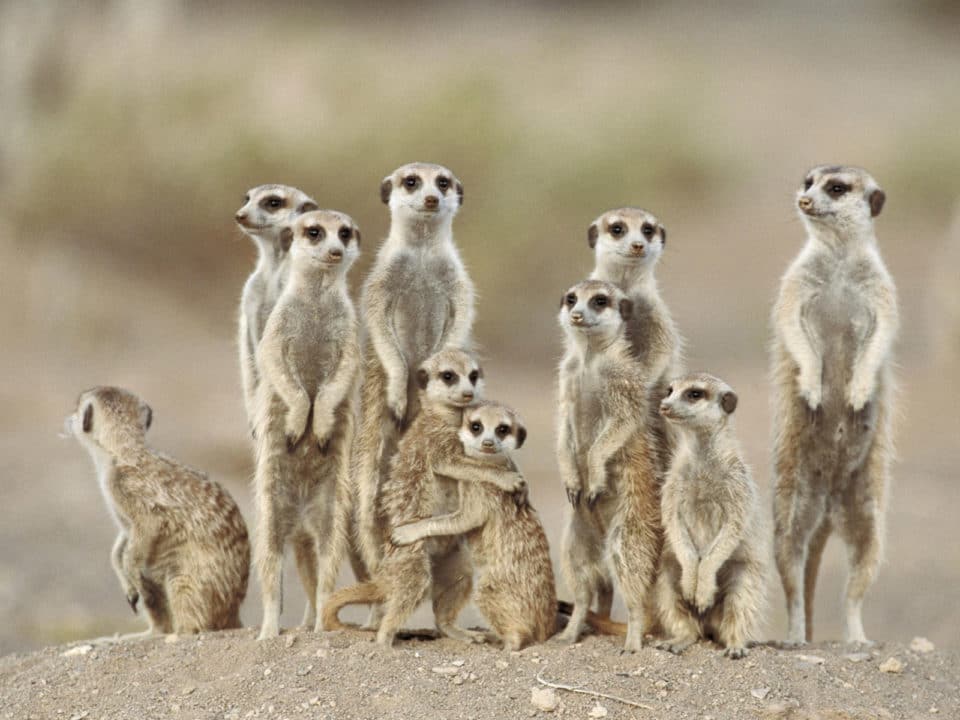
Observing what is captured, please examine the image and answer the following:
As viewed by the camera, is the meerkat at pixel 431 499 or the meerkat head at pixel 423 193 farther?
the meerkat head at pixel 423 193

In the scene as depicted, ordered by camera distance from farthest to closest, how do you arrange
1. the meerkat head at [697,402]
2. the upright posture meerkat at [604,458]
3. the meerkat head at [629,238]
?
1. the meerkat head at [629,238]
2. the upright posture meerkat at [604,458]
3. the meerkat head at [697,402]

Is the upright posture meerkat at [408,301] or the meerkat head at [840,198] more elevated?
the meerkat head at [840,198]

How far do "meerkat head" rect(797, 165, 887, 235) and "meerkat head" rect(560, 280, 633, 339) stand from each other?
2.47 feet

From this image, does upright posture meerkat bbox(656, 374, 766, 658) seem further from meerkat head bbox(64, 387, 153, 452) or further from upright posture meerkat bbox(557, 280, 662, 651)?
meerkat head bbox(64, 387, 153, 452)

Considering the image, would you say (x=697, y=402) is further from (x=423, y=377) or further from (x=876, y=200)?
(x=876, y=200)

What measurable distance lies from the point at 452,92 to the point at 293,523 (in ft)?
37.5

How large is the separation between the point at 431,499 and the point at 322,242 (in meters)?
0.88

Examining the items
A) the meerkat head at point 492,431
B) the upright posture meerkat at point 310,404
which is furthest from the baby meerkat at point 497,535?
the upright posture meerkat at point 310,404

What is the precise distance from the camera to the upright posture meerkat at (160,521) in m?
4.53

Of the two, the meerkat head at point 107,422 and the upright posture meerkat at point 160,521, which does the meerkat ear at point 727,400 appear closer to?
the upright posture meerkat at point 160,521

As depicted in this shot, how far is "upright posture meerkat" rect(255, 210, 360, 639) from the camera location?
445 centimetres

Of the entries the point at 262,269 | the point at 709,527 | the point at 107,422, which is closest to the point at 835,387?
the point at 709,527

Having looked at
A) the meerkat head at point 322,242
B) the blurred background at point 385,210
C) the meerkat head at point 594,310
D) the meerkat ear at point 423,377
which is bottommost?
the meerkat ear at point 423,377

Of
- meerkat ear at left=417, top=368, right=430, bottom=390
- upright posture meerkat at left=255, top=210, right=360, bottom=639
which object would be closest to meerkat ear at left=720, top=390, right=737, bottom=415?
meerkat ear at left=417, top=368, right=430, bottom=390
